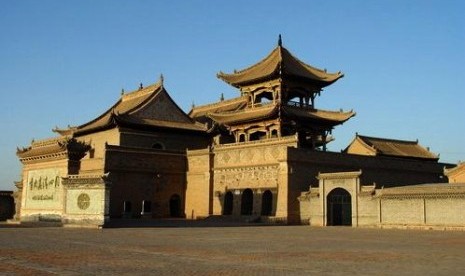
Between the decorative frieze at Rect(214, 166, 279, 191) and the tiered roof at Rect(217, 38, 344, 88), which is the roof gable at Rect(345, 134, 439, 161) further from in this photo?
the decorative frieze at Rect(214, 166, 279, 191)

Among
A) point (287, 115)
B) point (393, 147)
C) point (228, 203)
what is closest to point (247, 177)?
point (228, 203)

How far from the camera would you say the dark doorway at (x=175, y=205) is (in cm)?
5088

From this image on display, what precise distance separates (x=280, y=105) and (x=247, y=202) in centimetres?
869

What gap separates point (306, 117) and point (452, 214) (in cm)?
1768

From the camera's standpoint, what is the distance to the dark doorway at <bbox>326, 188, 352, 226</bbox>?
133 feet

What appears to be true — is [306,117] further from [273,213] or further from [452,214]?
[452,214]

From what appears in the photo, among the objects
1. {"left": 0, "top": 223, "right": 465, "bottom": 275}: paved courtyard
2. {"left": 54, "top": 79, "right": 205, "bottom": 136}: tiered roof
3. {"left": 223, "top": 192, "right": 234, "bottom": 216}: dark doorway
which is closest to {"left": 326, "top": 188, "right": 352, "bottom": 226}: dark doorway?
{"left": 223, "top": 192, "right": 234, "bottom": 216}: dark doorway

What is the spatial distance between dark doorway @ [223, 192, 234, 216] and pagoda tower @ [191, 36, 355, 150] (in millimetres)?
6233

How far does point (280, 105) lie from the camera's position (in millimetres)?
48875

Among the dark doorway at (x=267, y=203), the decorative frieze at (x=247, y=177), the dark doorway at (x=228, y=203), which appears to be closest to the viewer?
the decorative frieze at (x=247, y=177)

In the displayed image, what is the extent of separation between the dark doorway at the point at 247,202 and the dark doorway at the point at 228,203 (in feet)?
4.76

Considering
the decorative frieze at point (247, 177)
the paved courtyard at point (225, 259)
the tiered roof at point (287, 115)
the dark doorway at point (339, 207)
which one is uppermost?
the tiered roof at point (287, 115)

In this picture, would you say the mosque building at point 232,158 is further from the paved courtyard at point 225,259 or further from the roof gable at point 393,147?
the paved courtyard at point 225,259

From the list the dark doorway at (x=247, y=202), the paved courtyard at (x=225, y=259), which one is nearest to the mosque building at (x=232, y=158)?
the dark doorway at (x=247, y=202)
